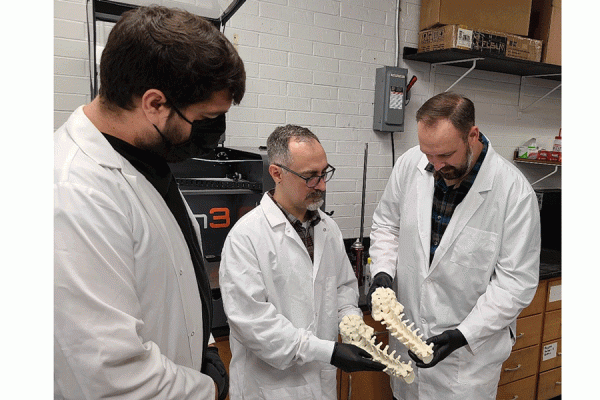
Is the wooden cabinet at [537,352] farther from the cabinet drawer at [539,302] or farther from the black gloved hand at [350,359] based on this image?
the black gloved hand at [350,359]

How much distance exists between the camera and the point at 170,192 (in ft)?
3.82

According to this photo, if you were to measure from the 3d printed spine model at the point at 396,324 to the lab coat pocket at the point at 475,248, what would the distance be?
36cm

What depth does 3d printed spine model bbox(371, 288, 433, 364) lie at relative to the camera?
1568mm

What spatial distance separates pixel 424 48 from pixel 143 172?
2551 mm

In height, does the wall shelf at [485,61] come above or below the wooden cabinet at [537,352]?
above

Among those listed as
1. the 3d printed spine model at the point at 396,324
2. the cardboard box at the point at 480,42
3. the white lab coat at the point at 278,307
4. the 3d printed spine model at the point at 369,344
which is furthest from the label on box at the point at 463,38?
the 3d printed spine model at the point at 369,344

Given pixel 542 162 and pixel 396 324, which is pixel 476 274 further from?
pixel 542 162

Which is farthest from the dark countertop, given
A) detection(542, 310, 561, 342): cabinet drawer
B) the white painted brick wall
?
the white painted brick wall

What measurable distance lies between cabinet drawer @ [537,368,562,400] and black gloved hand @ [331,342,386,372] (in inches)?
82.5

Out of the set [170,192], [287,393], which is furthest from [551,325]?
[170,192]

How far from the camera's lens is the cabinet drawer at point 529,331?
279cm

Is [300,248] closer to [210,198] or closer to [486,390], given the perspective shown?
[210,198]

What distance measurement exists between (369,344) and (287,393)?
343 millimetres

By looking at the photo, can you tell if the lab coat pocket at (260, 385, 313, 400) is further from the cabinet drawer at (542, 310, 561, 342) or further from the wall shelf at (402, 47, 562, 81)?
the wall shelf at (402, 47, 562, 81)
